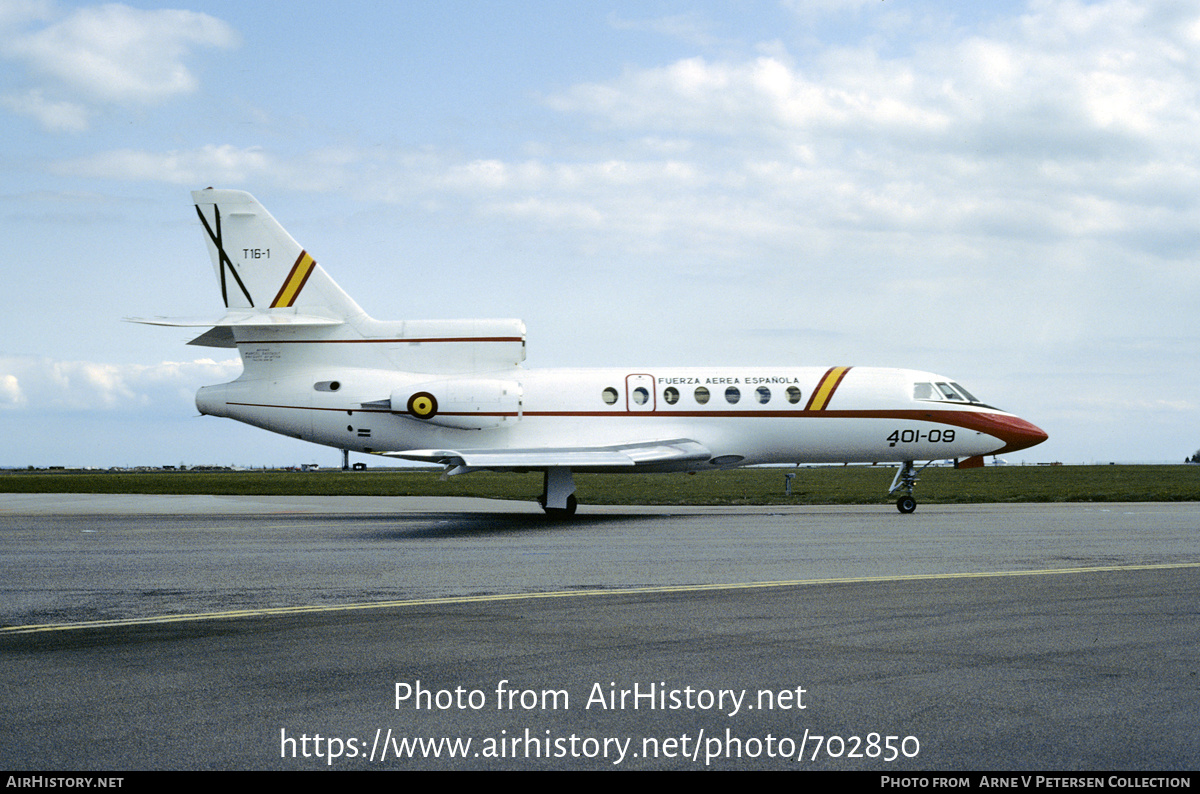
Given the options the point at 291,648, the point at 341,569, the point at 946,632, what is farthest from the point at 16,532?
→ the point at 946,632

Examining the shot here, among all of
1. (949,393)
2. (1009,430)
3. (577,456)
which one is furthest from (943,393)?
(577,456)

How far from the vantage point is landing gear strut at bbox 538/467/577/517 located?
82.7ft

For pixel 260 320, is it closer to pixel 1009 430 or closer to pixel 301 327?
pixel 301 327

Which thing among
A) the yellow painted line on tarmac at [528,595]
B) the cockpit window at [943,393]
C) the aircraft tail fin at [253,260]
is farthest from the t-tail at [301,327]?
the yellow painted line on tarmac at [528,595]

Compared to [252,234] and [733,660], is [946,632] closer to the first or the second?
[733,660]

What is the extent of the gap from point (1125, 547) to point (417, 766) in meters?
14.2

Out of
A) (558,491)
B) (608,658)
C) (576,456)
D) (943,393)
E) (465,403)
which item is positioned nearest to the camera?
(608,658)

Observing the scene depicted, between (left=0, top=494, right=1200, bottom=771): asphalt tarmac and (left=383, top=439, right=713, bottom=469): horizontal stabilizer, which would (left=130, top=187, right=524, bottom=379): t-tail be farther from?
(left=0, top=494, right=1200, bottom=771): asphalt tarmac

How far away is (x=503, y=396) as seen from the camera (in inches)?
1010

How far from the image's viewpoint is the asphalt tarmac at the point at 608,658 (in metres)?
5.34

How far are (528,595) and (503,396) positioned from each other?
14.9m

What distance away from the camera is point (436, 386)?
25828 millimetres

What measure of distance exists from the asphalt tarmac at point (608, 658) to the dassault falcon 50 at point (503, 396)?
31.1 ft

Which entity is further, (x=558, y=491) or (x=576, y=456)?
(x=558, y=491)
